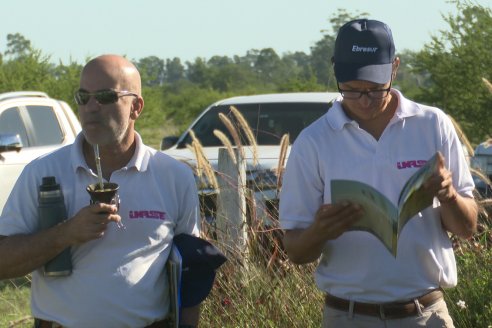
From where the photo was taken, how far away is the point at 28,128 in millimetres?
12812

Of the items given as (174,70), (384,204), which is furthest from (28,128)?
(174,70)

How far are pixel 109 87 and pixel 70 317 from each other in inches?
34.4

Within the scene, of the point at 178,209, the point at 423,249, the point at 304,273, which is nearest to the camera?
the point at 423,249

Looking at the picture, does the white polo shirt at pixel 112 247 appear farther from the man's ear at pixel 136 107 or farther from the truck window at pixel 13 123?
the truck window at pixel 13 123

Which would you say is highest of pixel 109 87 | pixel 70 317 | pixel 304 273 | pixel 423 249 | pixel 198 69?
pixel 109 87

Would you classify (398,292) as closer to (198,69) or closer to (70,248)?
(70,248)

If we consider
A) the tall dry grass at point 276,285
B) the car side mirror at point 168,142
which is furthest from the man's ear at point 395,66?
the car side mirror at point 168,142

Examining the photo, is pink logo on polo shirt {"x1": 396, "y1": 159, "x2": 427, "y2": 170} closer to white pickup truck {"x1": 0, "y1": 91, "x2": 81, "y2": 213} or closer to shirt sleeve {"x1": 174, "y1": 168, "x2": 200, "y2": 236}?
shirt sleeve {"x1": 174, "y1": 168, "x2": 200, "y2": 236}

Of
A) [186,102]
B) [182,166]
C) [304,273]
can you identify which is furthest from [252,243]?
[186,102]

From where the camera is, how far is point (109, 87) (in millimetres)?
4219

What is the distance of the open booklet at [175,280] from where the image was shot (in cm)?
425

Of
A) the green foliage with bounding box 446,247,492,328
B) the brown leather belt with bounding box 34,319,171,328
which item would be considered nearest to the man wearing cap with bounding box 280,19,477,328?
the brown leather belt with bounding box 34,319,171,328

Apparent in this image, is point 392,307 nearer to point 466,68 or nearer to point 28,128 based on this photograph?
point 28,128

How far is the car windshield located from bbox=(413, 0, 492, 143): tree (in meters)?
9.20
